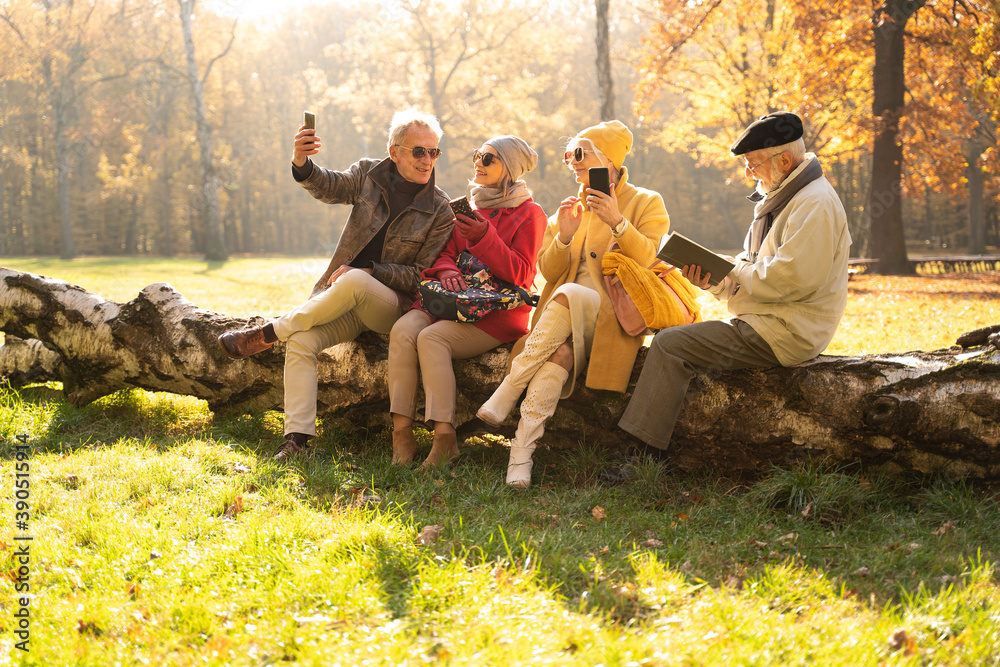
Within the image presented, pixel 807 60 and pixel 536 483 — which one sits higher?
pixel 807 60

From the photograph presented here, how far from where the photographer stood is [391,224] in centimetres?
478

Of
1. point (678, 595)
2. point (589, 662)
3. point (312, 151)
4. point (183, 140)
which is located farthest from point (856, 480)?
point (183, 140)

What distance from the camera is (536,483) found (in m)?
4.05

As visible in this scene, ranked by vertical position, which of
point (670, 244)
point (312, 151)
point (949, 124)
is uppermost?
point (949, 124)

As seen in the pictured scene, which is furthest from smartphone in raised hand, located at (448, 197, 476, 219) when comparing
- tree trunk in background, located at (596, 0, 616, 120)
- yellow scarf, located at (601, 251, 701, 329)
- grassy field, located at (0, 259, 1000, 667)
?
tree trunk in background, located at (596, 0, 616, 120)

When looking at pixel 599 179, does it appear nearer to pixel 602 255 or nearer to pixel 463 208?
pixel 602 255

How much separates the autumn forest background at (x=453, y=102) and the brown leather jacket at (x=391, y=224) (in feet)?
33.8

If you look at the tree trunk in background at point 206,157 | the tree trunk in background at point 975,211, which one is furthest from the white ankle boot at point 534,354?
the tree trunk in background at point 975,211

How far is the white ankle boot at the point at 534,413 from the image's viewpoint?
155 inches

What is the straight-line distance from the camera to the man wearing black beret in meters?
3.55

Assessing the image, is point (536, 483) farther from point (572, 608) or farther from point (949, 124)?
point (949, 124)

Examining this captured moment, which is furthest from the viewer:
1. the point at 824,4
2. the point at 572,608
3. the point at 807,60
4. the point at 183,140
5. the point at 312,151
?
the point at 183,140

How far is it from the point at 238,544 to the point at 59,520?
105 cm

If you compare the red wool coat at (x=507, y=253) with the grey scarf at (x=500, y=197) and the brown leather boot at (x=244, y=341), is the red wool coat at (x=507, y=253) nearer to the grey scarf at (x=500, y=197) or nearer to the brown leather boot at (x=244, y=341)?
the grey scarf at (x=500, y=197)
